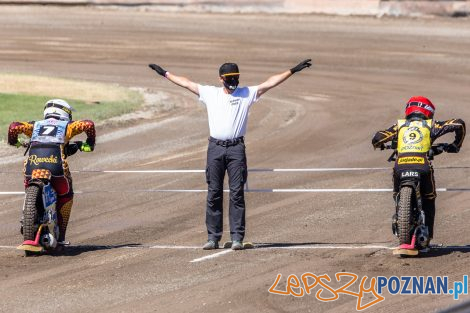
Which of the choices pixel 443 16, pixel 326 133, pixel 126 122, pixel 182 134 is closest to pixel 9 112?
pixel 126 122

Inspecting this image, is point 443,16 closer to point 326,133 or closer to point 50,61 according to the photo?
point 50,61

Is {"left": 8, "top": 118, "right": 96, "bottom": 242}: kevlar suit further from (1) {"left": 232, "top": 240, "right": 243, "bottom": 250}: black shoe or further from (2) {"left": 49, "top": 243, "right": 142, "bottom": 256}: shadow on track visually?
(1) {"left": 232, "top": 240, "right": 243, "bottom": 250}: black shoe

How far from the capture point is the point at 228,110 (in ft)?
44.1

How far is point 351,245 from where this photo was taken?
44.1 feet

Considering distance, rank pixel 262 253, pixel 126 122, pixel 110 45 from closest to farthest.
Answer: pixel 262 253 < pixel 126 122 < pixel 110 45

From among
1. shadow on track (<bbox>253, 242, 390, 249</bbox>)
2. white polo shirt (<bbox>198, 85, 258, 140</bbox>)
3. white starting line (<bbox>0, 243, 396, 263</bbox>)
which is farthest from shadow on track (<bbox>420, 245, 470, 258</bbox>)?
white polo shirt (<bbox>198, 85, 258, 140</bbox>)

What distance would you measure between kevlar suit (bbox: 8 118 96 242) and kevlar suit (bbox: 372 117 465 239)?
3467 mm

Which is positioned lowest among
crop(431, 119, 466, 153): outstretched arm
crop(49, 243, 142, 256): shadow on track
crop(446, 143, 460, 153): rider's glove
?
crop(49, 243, 142, 256): shadow on track

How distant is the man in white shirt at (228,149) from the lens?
13.4m

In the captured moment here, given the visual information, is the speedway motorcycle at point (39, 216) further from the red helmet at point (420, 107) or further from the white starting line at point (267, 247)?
the red helmet at point (420, 107)

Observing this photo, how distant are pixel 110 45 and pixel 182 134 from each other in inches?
650

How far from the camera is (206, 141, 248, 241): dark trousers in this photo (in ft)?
43.9

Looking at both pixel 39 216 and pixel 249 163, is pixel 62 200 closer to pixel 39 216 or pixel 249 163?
pixel 39 216

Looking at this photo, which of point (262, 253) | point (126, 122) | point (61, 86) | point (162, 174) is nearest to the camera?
point (262, 253)
